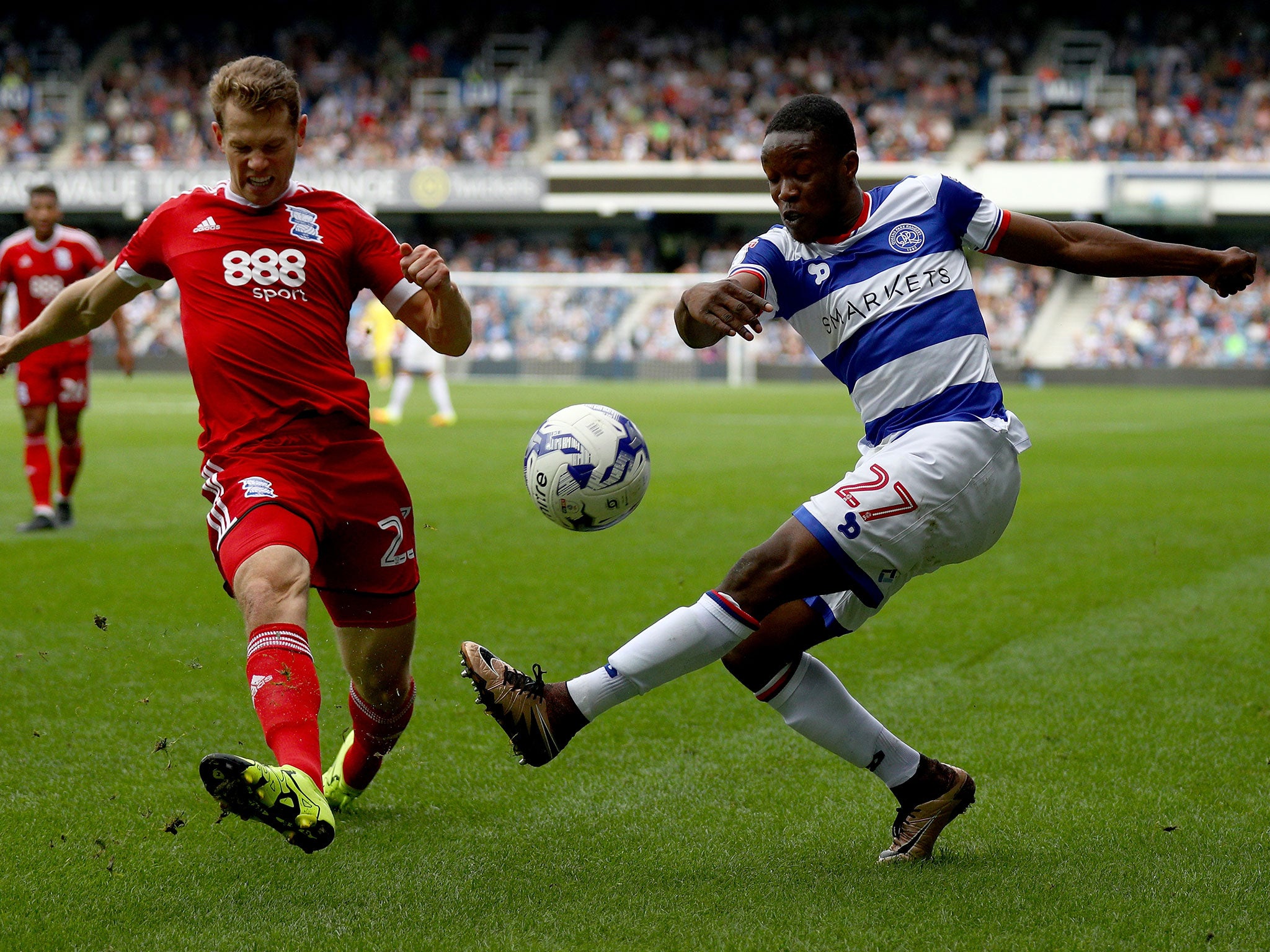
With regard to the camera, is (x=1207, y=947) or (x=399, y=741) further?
(x=399, y=741)

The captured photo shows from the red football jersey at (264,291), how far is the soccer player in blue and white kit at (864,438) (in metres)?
0.87

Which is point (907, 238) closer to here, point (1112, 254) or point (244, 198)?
point (1112, 254)

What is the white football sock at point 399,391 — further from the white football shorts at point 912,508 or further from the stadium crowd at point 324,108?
the stadium crowd at point 324,108

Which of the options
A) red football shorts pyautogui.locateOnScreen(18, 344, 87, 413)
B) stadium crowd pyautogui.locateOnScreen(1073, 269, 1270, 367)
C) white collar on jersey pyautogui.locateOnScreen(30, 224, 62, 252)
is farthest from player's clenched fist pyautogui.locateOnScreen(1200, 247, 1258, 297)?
stadium crowd pyautogui.locateOnScreen(1073, 269, 1270, 367)

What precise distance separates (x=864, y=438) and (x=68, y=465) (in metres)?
8.12

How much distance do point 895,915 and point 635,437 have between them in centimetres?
155

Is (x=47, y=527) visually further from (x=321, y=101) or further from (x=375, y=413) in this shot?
(x=321, y=101)

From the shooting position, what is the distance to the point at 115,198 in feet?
132

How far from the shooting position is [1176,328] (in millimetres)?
34688

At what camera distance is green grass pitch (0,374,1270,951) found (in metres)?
3.23

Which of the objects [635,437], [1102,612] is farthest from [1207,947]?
[1102,612]

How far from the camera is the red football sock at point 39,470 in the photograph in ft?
32.4

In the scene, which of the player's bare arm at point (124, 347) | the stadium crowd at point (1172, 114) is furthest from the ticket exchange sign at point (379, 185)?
the player's bare arm at point (124, 347)

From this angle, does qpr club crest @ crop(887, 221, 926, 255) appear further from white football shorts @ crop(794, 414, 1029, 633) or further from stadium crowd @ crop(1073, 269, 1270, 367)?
stadium crowd @ crop(1073, 269, 1270, 367)
